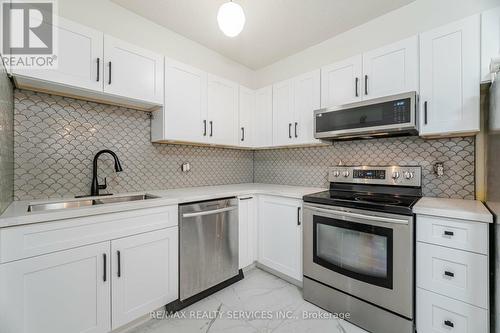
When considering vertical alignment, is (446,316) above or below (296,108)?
below

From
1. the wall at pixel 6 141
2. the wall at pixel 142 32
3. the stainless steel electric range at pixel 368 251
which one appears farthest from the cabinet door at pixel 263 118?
the wall at pixel 6 141

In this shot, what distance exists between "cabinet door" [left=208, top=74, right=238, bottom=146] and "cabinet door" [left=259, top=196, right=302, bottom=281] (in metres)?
0.89

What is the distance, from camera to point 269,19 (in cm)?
215

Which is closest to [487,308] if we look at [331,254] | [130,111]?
[331,254]

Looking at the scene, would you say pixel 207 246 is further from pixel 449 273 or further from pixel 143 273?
pixel 449 273

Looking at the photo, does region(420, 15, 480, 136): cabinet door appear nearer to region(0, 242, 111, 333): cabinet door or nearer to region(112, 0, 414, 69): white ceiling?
region(112, 0, 414, 69): white ceiling

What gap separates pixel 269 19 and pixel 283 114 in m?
1.01

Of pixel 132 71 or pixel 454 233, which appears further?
pixel 132 71

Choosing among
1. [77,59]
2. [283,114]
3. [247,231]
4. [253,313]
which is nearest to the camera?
[77,59]

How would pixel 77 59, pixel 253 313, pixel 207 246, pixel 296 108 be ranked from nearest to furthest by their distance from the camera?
1. pixel 77 59
2. pixel 253 313
3. pixel 207 246
4. pixel 296 108

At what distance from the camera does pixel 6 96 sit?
1349 mm

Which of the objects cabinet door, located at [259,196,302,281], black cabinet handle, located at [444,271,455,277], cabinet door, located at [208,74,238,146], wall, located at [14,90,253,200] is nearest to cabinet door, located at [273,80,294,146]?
cabinet door, located at [208,74,238,146]

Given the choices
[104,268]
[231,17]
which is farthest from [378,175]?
[104,268]

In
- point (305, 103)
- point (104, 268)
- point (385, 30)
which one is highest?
point (385, 30)
